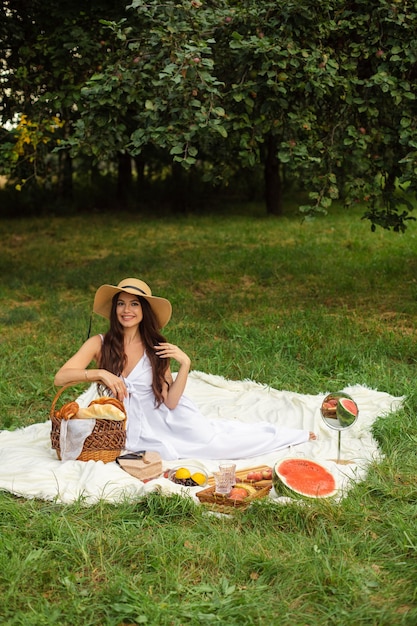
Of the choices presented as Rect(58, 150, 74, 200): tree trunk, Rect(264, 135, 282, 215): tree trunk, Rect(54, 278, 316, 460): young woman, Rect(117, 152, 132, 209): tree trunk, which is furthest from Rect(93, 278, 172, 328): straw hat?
Rect(58, 150, 74, 200): tree trunk

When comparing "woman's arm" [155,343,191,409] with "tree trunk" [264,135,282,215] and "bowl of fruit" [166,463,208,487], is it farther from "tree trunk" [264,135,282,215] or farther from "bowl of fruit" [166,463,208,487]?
"tree trunk" [264,135,282,215]

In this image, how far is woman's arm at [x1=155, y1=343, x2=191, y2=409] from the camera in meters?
4.95

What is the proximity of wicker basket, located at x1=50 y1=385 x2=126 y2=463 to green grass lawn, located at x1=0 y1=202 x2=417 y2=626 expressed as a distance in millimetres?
572

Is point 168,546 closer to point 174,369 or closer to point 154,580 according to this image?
point 154,580

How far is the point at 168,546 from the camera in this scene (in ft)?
12.2

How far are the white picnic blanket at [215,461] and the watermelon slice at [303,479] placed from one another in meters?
0.08

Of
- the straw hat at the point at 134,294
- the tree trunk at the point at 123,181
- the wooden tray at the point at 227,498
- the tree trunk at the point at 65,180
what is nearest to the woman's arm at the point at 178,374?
the straw hat at the point at 134,294

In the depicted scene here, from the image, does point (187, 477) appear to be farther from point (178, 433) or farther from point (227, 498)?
point (178, 433)

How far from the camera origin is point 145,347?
5.18 meters

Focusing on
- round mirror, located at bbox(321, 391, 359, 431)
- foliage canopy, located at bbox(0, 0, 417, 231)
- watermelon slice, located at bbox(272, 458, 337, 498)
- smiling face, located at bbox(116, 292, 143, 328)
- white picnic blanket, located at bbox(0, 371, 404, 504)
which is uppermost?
foliage canopy, located at bbox(0, 0, 417, 231)

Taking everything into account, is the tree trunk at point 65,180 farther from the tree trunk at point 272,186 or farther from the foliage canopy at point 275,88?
the foliage canopy at point 275,88

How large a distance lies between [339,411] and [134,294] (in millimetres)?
1553

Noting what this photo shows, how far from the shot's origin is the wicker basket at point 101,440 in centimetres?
463

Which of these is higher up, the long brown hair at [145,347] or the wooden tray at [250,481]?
the long brown hair at [145,347]
